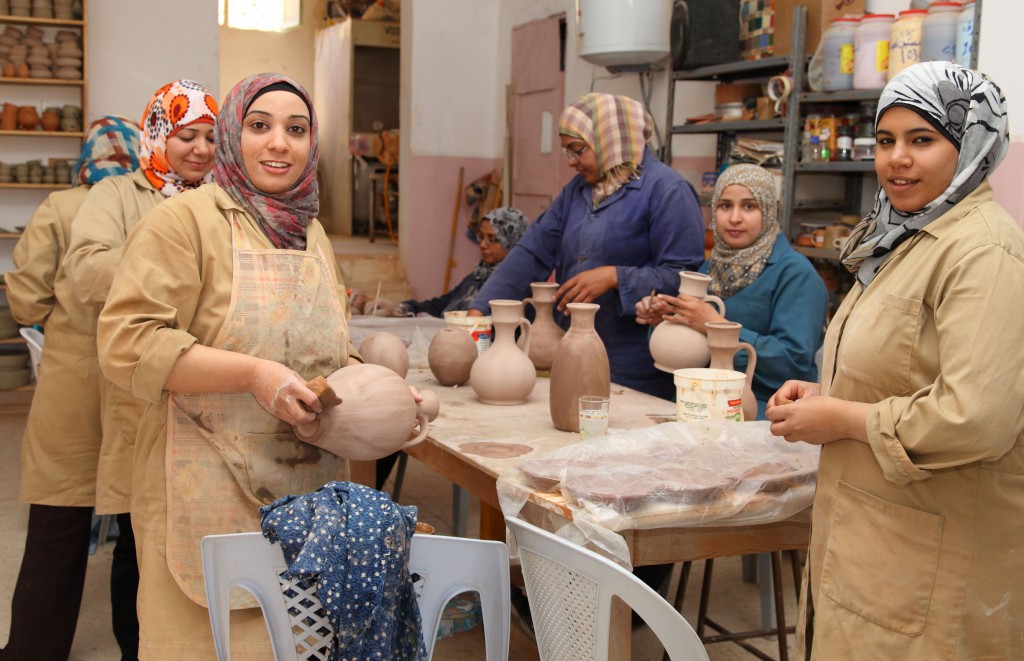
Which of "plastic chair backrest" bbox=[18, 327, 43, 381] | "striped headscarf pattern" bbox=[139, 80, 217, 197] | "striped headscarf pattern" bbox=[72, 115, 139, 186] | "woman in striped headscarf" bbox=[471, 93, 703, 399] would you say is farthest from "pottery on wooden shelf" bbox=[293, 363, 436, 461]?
"plastic chair backrest" bbox=[18, 327, 43, 381]

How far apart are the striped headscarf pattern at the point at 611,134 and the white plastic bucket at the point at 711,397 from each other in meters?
→ 1.17

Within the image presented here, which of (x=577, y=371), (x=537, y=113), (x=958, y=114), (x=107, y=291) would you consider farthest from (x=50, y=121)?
(x=958, y=114)

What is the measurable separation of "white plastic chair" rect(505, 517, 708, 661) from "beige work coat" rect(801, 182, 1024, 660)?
42 cm

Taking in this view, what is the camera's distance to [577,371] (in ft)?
8.14

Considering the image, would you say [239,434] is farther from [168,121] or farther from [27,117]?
[27,117]

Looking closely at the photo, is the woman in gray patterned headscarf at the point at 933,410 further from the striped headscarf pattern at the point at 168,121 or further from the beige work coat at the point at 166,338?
the striped headscarf pattern at the point at 168,121

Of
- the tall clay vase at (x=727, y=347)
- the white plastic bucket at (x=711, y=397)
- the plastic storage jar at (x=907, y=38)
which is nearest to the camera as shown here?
the white plastic bucket at (x=711, y=397)

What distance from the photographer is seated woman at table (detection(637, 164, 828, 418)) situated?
276 cm

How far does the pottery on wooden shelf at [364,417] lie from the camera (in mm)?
1832

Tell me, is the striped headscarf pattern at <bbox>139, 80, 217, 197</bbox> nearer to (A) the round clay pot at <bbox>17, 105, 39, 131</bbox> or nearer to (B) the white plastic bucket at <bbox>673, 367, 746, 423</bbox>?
(B) the white plastic bucket at <bbox>673, 367, 746, 423</bbox>

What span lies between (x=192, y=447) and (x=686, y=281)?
1.46 metres

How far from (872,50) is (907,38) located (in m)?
0.22

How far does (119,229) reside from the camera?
2.65 meters

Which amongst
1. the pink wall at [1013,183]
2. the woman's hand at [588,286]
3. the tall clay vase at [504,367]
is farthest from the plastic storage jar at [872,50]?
the tall clay vase at [504,367]
